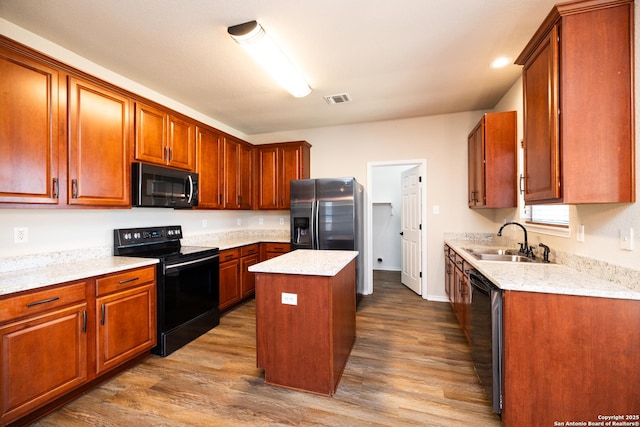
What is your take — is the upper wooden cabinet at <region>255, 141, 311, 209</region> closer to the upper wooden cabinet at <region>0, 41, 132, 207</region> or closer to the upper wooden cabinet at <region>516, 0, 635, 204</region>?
the upper wooden cabinet at <region>0, 41, 132, 207</region>

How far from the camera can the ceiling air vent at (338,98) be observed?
10.5ft

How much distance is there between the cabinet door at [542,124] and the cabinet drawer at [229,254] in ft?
10.4

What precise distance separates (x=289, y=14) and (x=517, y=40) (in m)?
1.84

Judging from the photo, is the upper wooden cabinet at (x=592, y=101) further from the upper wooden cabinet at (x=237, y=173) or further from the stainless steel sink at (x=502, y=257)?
the upper wooden cabinet at (x=237, y=173)

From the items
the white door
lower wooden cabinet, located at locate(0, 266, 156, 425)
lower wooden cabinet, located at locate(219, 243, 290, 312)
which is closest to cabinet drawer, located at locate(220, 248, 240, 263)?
lower wooden cabinet, located at locate(219, 243, 290, 312)

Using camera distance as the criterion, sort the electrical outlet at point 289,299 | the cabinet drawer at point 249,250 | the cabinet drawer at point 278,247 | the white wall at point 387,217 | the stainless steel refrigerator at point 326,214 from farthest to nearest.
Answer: the white wall at point 387,217 → the cabinet drawer at point 278,247 → the cabinet drawer at point 249,250 → the stainless steel refrigerator at point 326,214 → the electrical outlet at point 289,299

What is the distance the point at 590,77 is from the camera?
1484 millimetres

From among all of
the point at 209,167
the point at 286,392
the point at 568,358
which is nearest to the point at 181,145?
the point at 209,167

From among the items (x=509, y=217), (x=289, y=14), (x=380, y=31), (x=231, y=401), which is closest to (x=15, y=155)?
(x=289, y=14)

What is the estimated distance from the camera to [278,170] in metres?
4.32

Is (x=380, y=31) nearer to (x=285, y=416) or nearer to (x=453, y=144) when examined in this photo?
(x=453, y=144)

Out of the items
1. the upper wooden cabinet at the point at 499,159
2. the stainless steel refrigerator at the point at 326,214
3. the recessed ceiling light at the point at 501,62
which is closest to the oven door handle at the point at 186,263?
the stainless steel refrigerator at the point at 326,214

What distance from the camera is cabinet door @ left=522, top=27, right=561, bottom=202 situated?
1.55 meters

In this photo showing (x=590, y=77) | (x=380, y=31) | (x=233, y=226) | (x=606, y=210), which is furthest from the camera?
(x=233, y=226)
